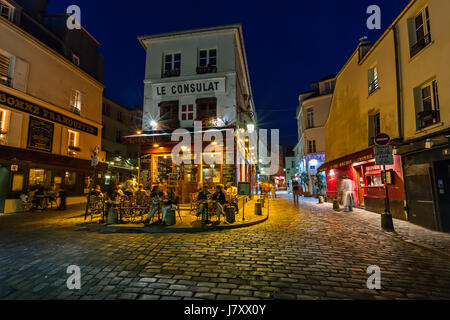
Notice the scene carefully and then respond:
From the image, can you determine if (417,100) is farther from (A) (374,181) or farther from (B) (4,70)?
(B) (4,70)

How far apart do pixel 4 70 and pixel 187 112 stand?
11.1 metres

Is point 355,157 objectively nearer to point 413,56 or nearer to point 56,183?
point 413,56

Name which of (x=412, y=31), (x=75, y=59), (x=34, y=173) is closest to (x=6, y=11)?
(x=75, y=59)

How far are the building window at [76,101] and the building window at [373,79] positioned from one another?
70.0ft

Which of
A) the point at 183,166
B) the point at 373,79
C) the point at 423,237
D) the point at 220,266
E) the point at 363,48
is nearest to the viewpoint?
the point at 220,266

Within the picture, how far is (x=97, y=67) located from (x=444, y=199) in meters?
26.5

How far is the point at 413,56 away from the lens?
8445 millimetres

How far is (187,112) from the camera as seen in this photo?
51.8ft

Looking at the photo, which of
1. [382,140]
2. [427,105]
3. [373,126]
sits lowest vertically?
[382,140]

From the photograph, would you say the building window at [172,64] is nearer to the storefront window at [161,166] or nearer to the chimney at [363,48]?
the storefront window at [161,166]

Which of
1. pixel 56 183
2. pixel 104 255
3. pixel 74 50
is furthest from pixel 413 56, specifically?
pixel 74 50

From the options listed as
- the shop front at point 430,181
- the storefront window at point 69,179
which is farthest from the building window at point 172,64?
the shop front at point 430,181

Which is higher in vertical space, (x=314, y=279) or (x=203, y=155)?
(x=203, y=155)

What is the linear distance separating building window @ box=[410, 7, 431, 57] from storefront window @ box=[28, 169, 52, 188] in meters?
21.7
